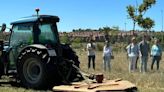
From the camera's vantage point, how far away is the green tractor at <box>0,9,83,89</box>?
12.3m

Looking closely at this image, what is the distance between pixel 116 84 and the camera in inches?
431

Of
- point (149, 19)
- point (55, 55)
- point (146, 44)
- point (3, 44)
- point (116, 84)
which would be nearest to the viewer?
point (116, 84)

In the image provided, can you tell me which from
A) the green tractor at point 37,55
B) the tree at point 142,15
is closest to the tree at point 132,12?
the tree at point 142,15

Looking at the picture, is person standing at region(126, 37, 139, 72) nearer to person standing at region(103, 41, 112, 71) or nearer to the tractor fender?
person standing at region(103, 41, 112, 71)

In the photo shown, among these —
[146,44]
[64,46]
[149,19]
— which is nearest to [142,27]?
[149,19]

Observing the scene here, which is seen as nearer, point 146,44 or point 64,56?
point 64,56

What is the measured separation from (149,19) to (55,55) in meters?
29.1

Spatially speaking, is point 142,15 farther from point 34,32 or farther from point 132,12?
point 34,32

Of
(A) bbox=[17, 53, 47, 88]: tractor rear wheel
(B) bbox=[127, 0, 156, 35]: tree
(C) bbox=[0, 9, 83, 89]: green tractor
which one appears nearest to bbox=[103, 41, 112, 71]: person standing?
(C) bbox=[0, 9, 83, 89]: green tractor

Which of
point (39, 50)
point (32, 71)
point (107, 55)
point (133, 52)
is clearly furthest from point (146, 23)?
point (39, 50)

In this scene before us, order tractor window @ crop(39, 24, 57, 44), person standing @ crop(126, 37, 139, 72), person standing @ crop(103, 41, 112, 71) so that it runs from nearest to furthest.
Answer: tractor window @ crop(39, 24, 57, 44), person standing @ crop(126, 37, 139, 72), person standing @ crop(103, 41, 112, 71)

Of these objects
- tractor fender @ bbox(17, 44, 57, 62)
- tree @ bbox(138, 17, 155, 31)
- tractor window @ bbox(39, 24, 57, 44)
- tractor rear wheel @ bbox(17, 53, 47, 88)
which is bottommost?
tractor rear wheel @ bbox(17, 53, 47, 88)

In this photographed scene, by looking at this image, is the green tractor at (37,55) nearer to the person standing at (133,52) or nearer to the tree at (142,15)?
the person standing at (133,52)

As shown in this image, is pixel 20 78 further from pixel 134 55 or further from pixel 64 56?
pixel 134 55
